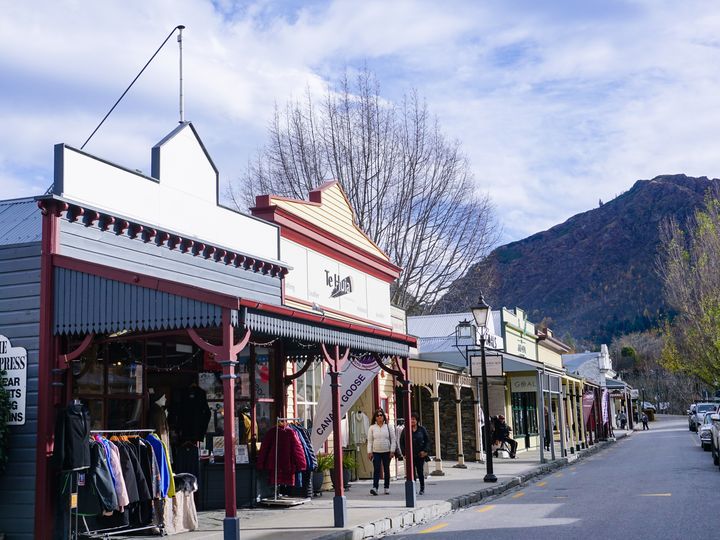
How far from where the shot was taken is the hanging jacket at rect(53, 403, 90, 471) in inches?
427

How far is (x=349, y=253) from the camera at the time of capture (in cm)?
2145

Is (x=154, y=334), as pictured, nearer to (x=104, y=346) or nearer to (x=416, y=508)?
(x=104, y=346)

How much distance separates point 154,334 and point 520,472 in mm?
14928

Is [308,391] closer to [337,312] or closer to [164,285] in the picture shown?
[337,312]

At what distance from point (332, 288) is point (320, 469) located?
424cm

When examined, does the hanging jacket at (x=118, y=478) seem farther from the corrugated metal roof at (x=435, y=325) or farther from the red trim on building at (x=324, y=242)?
the corrugated metal roof at (x=435, y=325)

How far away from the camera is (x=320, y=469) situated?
1850 centimetres

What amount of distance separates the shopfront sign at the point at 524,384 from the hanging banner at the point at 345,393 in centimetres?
1552

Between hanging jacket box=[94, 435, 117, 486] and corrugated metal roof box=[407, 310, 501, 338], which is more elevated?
corrugated metal roof box=[407, 310, 501, 338]

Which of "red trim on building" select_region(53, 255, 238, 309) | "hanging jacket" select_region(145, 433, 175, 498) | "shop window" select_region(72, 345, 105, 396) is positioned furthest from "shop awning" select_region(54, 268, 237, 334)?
"hanging jacket" select_region(145, 433, 175, 498)

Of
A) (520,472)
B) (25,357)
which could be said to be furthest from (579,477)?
(25,357)

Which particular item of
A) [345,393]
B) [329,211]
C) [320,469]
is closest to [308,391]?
[345,393]

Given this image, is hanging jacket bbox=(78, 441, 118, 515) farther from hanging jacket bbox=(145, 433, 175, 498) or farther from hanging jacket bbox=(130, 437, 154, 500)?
hanging jacket bbox=(145, 433, 175, 498)

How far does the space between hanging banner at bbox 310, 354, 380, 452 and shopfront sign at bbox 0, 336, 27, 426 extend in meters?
6.84
